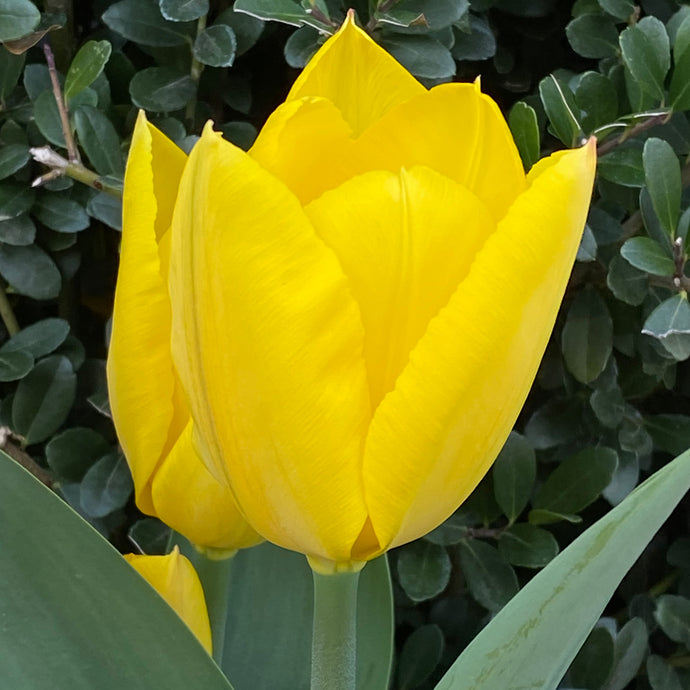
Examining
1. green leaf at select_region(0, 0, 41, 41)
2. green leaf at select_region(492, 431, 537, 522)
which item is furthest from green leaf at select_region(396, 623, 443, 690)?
green leaf at select_region(0, 0, 41, 41)

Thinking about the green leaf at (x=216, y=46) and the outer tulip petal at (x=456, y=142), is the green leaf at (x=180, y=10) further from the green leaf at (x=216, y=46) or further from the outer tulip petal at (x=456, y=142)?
the outer tulip petal at (x=456, y=142)

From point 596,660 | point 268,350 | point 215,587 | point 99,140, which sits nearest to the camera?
point 268,350

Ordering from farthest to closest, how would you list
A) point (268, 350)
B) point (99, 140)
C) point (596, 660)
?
point (596, 660)
point (99, 140)
point (268, 350)

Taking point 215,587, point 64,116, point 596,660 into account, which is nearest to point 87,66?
point 64,116

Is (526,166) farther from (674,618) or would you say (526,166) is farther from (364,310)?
(674,618)

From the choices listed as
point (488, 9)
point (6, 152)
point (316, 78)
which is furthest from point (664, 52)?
point (6, 152)

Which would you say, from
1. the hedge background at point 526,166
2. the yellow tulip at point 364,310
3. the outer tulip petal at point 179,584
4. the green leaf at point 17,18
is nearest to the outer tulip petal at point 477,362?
the yellow tulip at point 364,310

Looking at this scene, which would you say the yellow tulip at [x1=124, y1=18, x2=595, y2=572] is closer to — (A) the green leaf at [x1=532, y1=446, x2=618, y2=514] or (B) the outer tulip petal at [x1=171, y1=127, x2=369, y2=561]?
(B) the outer tulip petal at [x1=171, y1=127, x2=369, y2=561]
